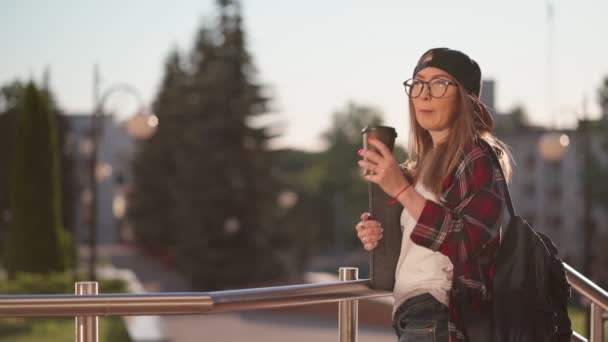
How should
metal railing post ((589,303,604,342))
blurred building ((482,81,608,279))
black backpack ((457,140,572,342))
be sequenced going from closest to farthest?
black backpack ((457,140,572,342)) → metal railing post ((589,303,604,342)) → blurred building ((482,81,608,279))

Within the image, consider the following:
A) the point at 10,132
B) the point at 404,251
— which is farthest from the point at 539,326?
the point at 10,132

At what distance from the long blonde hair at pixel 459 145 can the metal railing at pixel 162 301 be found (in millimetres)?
398

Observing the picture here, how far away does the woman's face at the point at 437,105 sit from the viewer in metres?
2.71

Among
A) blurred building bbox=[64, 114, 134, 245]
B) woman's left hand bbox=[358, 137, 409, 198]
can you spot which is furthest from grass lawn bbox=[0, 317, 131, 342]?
blurred building bbox=[64, 114, 134, 245]

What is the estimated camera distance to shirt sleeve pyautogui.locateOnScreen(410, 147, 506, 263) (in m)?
2.45

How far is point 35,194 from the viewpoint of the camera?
2294 centimetres

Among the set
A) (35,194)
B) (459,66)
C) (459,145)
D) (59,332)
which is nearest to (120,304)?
(459,145)

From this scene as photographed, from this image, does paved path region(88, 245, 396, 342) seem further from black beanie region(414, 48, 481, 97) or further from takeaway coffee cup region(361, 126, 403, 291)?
black beanie region(414, 48, 481, 97)

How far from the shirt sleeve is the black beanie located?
269 mm

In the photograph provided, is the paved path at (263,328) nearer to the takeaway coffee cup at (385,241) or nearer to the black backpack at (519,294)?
the takeaway coffee cup at (385,241)

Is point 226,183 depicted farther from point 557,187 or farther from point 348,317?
point 557,187

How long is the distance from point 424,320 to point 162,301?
30.1 inches

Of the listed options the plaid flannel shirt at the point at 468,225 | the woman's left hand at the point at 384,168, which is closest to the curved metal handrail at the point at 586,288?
the plaid flannel shirt at the point at 468,225

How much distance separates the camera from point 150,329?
1445cm
